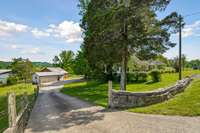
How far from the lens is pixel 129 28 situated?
70.8 feet

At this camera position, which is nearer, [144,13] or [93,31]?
[144,13]

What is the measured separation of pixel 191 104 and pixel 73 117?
6.80 metres

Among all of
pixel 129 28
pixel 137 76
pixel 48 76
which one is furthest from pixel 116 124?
pixel 48 76

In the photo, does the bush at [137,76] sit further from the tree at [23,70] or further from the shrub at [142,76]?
the tree at [23,70]

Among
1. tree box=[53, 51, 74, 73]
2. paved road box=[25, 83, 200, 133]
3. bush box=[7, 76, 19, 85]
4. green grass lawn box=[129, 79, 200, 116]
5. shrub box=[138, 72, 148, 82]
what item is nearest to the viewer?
paved road box=[25, 83, 200, 133]

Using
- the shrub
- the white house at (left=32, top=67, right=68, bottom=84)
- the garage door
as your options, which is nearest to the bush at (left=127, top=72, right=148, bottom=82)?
the shrub

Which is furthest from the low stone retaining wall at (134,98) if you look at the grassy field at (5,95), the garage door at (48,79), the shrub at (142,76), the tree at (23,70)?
the tree at (23,70)

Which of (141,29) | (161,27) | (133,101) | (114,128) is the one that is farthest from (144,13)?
(114,128)

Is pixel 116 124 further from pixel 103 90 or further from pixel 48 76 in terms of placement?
pixel 48 76

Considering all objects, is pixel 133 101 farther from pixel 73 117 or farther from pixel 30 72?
pixel 30 72

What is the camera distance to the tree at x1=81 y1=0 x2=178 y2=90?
20516mm

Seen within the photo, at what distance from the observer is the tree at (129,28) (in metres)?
20.5

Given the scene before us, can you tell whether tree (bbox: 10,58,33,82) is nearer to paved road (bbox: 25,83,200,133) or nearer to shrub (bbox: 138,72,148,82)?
shrub (bbox: 138,72,148,82)

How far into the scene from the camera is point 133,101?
601 inches
